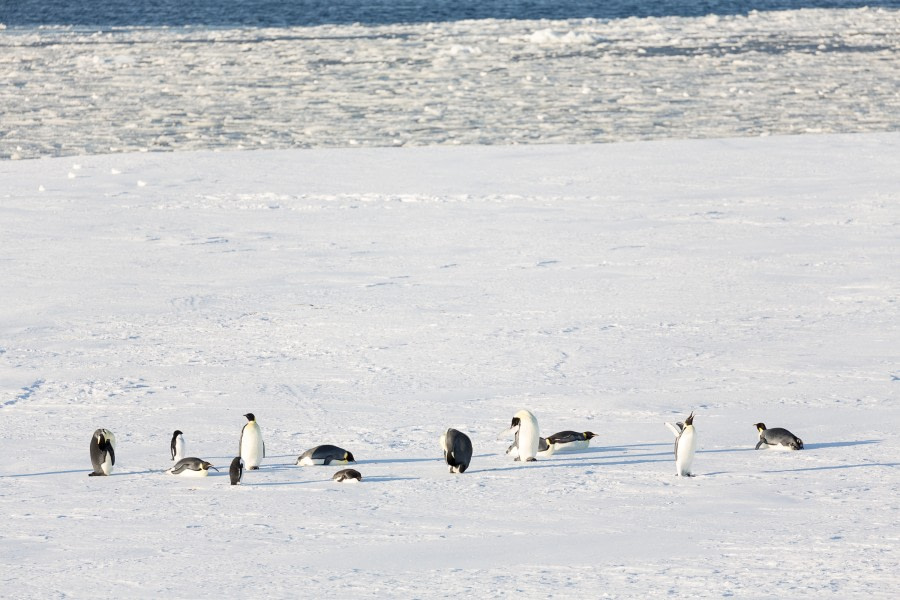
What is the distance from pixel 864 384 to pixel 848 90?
1533 cm

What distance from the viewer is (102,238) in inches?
420

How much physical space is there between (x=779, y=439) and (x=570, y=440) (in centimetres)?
87

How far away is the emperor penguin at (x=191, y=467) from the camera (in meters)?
5.31

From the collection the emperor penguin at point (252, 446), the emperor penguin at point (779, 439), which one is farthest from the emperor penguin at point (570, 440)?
the emperor penguin at point (252, 446)

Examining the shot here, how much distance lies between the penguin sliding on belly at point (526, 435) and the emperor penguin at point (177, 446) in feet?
4.50

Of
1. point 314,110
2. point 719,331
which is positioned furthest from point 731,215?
point 314,110

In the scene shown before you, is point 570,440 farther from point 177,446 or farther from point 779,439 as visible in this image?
point 177,446

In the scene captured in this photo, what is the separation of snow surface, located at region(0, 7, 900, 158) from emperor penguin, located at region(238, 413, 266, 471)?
A: 35.6 ft

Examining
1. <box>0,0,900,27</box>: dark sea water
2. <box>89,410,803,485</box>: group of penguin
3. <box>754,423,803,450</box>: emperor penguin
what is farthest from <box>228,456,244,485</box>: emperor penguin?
<box>0,0,900,27</box>: dark sea water

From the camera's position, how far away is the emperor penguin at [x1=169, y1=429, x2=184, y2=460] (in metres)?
5.53

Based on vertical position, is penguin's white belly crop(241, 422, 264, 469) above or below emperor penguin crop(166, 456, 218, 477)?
above

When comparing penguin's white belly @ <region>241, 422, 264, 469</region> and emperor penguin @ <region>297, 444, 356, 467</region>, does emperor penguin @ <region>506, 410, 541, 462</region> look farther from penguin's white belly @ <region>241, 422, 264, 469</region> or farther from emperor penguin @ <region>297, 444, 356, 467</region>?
penguin's white belly @ <region>241, 422, 264, 469</region>

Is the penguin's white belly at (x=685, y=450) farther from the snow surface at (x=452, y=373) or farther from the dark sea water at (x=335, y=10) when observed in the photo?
the dark sea water at (x=335, y=10)

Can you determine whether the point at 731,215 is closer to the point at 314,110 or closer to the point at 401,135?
the point at 401,135
